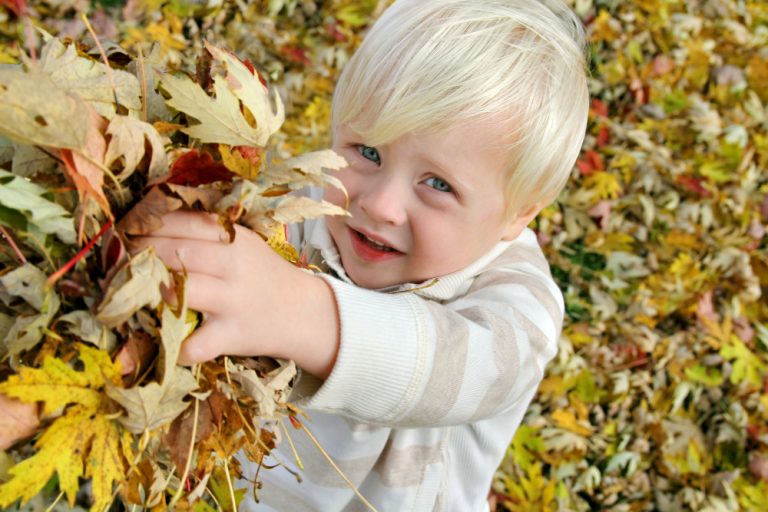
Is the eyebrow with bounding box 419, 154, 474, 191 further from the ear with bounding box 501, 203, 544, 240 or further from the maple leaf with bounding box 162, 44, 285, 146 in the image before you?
the maple leaf with bounding box 162, 44, 285, 146

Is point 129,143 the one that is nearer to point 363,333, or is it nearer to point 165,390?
point 165,390

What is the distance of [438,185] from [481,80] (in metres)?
0.17

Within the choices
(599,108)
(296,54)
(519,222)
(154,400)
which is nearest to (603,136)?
(599,108)

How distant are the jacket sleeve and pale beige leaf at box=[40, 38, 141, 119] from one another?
320 millimetres

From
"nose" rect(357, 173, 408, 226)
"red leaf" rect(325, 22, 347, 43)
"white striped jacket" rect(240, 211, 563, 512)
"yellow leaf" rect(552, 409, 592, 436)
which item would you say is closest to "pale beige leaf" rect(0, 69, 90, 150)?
"white striped jacket" rect(240, 211, 563, 512)

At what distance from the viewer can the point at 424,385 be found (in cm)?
95

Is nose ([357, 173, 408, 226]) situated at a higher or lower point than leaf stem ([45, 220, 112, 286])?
lower

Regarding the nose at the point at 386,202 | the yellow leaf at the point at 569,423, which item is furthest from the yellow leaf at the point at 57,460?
the yellow leaf at the point at 569,423

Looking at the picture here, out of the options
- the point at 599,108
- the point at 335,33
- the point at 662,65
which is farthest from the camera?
the point at 662,65

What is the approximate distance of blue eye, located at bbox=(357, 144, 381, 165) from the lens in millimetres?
1210

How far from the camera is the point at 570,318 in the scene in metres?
2.64

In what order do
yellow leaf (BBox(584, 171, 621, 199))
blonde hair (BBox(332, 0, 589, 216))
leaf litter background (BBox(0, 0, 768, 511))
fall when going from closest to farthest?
1. blonde hair (BBox(332, 0, 589, 216))
2. leaf litter background (BBox(0, 0, 768, 511))
3. yellow leaf (BBox(584, 171, 621, 199))

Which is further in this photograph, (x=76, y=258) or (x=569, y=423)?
(x=569, y=423)

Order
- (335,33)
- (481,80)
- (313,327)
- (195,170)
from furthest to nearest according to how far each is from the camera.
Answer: (335,33) → (481,80) → (313,327) → (195,170)
